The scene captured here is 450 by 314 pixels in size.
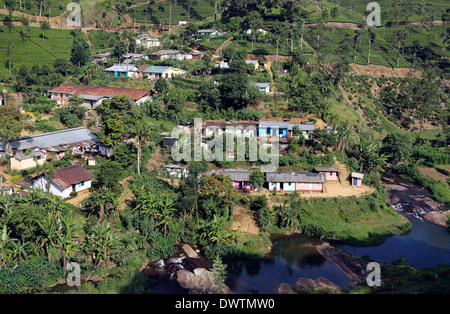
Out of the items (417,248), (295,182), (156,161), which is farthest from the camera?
(156,161)

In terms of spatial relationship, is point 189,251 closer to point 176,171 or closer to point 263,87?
point 176,171

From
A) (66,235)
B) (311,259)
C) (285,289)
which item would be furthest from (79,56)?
(285,289)

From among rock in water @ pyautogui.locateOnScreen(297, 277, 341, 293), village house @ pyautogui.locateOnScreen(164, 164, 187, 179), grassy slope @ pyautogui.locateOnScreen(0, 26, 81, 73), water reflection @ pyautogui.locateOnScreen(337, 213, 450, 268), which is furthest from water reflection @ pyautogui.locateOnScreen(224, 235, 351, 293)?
grassy slope @ pyautogui.locateOnScreen(0, 26, 81, 73)

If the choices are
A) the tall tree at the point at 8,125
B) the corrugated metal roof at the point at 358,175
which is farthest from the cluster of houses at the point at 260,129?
the tall tree at the point at 8,125

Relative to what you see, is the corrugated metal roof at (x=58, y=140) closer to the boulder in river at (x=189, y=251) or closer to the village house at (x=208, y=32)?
the boulder in river at (x=189, y=251)

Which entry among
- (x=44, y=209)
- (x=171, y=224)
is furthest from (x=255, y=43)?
(x=44, y=209)

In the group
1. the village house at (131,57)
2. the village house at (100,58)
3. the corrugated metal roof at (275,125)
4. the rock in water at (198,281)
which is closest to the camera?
the rock in water at (198,281)

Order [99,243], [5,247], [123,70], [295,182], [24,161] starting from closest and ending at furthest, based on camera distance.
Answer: [5,247] → [99,243] → [24,161] → [295,182] → [123,70]
